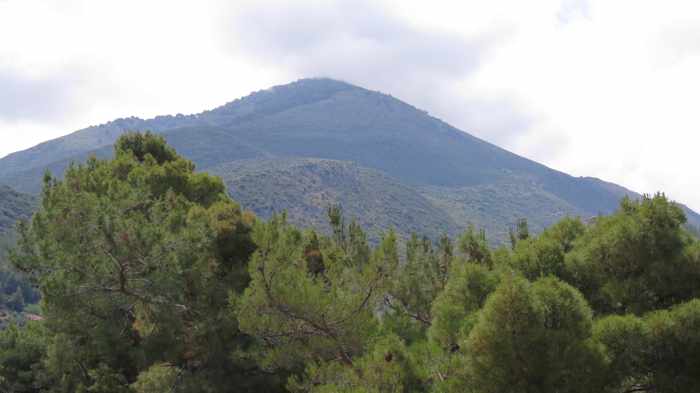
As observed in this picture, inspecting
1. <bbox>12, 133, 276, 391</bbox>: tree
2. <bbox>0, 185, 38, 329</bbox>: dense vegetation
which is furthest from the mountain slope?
<bbox>12, 133, 276, 391</bbox>: tree

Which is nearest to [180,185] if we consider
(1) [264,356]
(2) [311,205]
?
(1) [264,356]

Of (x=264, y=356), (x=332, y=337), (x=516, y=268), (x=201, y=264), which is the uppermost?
(x=516, y=268)

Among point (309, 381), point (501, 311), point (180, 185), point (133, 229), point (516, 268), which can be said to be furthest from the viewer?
point (180, 185)

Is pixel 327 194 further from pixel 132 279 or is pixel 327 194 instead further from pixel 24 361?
pixel 132 279

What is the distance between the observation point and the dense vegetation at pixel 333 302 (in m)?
5.94

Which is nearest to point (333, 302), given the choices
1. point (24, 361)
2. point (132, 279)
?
point (132, 279)

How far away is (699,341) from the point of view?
19.5 ft

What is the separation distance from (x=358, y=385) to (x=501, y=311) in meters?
2.73

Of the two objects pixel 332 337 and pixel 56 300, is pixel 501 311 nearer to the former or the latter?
pixel 332 337

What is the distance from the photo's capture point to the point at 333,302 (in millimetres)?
9531

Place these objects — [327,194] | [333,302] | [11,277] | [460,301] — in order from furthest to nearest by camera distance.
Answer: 1. [327,194]
2. [11,277]
3. [333,302]
4. [460,301]

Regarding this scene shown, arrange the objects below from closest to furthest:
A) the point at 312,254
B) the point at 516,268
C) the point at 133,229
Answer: the point at 516,268, the point at 133,229, the point at 312,254

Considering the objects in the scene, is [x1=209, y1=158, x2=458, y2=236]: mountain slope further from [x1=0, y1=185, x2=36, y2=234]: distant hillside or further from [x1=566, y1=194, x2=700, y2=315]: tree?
[x1=566, y1=194, x2=700, y2=315]: tree

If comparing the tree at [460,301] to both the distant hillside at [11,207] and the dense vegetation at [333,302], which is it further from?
the distant hillside at [11,207]
